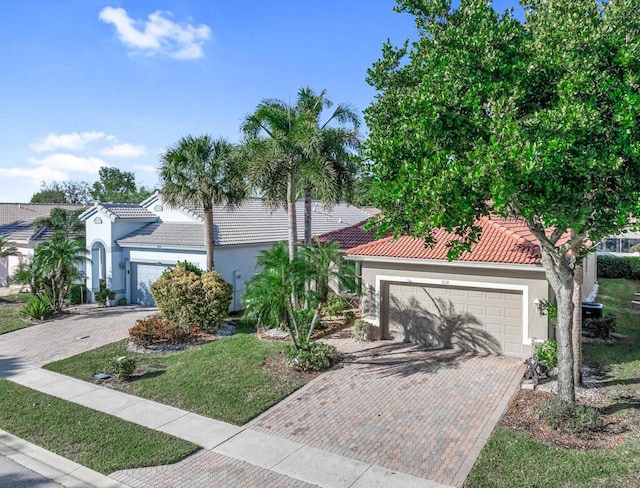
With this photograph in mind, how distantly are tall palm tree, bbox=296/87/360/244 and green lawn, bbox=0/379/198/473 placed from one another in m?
9.66

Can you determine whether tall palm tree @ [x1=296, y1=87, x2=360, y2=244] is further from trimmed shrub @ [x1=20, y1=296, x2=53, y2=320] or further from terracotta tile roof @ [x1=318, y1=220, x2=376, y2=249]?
trimmed shrub @ [x1=20, y1=296, x2=53, y2=320]

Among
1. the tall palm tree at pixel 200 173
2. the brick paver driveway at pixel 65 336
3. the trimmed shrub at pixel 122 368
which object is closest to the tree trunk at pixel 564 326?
the trimmed shrub at pixel 122 368

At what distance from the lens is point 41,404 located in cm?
1118

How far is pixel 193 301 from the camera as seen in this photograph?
17.4 metres

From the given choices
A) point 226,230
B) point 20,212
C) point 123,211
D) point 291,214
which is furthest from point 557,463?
point 20,212

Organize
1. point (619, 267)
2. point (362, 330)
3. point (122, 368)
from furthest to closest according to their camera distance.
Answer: point (619, 267) < point (362, 330) < point (122, 368)

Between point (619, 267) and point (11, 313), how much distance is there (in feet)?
116

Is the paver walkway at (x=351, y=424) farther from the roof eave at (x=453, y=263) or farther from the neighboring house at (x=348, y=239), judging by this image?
the neighboring house at (x=348, y=239)

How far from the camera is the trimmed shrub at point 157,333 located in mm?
15766

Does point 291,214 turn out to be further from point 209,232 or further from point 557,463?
point 557,463

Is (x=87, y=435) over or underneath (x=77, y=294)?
underneath

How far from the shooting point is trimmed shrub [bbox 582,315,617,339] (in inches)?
615

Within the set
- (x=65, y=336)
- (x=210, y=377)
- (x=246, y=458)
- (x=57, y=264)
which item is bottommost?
(x=246, y=458)

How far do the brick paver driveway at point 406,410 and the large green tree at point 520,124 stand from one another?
2429mm
